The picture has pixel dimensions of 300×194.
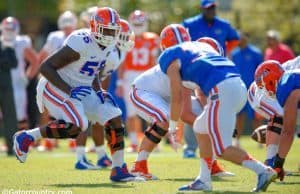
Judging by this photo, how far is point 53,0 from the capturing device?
29578 mm

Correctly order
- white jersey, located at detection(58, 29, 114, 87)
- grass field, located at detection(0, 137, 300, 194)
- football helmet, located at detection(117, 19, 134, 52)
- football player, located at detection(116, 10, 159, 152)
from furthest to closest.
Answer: football player, located at detection(116, 10, 159, 152), football helmet, located at detection(117, 19, 134, 52), white jersey, located at detection(58, 29, 114, 87), grass field, located at detection(0, 137, 300, 194)

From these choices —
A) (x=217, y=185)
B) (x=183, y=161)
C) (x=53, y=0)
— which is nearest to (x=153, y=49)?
(x=183, y=161)

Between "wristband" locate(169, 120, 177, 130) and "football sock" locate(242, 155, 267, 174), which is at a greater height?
"wristband" locate(169, 120, 177, 130)

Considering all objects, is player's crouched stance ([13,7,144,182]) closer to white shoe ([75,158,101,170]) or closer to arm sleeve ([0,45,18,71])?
white shoe ([75,158,101,170])

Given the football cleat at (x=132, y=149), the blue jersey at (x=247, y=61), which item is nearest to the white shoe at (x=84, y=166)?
the football cleat at (x=132, y=149)

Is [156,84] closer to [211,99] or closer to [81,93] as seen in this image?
[81,93]

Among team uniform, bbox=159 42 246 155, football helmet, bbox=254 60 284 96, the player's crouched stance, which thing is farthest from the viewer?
the player's crouched stance

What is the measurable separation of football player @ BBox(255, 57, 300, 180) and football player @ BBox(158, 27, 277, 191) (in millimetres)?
600

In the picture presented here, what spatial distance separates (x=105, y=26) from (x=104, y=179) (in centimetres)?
165

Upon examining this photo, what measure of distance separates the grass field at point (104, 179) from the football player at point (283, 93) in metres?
0.37

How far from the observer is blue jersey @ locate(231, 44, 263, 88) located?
16938 millimetres

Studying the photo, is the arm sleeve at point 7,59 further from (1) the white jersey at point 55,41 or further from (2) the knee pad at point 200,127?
(2) the knee pad at point 200,127

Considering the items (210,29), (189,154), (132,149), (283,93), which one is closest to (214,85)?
(283,93)

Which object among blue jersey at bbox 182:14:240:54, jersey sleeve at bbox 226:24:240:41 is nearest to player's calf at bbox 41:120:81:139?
blue jersey at bbox 182:14:240:54
